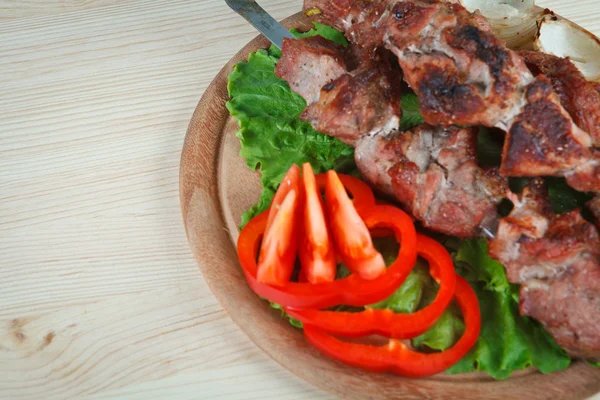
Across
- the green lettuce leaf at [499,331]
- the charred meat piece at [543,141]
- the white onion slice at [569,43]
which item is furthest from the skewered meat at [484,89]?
the white onion slice at [569,43]

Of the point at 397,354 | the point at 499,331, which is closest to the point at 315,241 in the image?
the point at 397,354

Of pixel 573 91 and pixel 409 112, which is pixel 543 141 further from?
pixel 409 112

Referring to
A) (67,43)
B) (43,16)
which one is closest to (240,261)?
(67,43)

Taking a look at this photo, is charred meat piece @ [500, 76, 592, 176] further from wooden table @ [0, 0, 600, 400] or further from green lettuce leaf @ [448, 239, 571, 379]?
wooden table @ [0, 0, 600, 400]

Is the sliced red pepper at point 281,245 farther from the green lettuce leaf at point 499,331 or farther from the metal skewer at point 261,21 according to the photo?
the metal skewer at point 261,21

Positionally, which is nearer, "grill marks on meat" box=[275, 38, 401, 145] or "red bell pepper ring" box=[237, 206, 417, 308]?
"red bell pepper ring" box=[237, 206, 417, 308]

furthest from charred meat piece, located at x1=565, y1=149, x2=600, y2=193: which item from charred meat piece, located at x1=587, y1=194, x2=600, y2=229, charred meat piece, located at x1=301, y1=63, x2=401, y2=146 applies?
charred meat piece, located at x1=301, y1=63, x2=401, y2=146

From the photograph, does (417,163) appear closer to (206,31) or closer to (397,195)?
(397,195)
